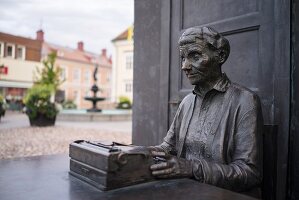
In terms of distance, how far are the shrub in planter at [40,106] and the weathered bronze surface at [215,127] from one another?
39.9 ft

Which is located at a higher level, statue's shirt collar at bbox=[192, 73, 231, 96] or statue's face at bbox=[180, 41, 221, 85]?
statue's face at bbox=[180, 41, 221, 85]

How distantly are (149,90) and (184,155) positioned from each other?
1935 mm

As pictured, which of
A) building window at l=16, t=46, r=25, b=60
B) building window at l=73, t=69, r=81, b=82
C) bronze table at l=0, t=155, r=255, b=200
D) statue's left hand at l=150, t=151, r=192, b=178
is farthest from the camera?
building window at l=73, t=69, r=81, b=82

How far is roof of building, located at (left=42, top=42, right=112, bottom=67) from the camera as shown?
40312mm

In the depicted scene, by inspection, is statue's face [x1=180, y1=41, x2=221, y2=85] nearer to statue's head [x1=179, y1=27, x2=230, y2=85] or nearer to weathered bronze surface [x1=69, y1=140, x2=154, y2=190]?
statue's head [x1=179, y1=27, x2=230, y2=85]

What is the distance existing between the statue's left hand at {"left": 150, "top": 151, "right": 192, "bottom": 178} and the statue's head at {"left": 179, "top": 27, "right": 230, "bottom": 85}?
58 centimetres

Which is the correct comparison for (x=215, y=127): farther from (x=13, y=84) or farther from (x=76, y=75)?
(x=76, y=75)

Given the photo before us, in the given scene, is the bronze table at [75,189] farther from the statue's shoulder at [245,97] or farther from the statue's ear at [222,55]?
the statue's ear at [222,55]

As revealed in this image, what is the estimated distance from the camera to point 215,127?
192cm

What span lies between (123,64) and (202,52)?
3409 cm

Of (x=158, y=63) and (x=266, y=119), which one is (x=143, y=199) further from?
(x=158, y=63)

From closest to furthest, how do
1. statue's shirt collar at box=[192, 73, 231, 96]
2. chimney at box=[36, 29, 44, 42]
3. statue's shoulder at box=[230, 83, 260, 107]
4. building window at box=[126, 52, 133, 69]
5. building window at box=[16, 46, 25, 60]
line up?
statue's shoulder at box=[230, 83, 260, 107]
statue's shirt collar at box=[192, 73, 231, 96]
building window at box=[16, 46, 25, 60]
building window at box=[126, 52, 133, 69]
chimney at box=[36, 29, 44, 42]

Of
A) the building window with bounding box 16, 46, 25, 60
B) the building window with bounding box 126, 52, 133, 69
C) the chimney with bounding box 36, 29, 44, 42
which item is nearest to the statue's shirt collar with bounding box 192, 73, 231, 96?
the building window with bounding box 126, 52, 133, 69

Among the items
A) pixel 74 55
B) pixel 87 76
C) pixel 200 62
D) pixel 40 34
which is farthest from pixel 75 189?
pixel 74 55
